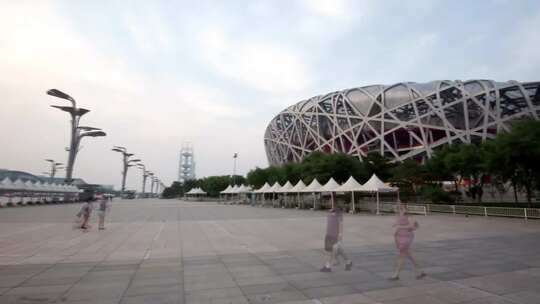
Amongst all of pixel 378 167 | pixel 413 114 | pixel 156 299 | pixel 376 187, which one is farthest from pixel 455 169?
pixel 156 299

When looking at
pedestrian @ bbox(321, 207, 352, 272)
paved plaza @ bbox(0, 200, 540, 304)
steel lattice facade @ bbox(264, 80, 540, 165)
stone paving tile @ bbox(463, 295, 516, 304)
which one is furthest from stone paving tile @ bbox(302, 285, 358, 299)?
steel lattice facade @ bbox(264, 80, 540, 165)

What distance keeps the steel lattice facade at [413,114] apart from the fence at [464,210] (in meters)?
29.7

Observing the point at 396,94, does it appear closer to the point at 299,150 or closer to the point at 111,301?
the point at 299,150

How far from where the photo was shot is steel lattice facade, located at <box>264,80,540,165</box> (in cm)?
5309

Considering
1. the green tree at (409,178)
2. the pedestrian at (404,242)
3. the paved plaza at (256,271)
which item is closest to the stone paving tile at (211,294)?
the paved plaza at (256,271)

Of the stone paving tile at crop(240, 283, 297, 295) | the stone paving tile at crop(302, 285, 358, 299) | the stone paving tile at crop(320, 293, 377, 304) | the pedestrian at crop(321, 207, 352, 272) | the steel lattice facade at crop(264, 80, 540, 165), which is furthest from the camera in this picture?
the steel lattice facade at crop(264, 80, 540, 165)

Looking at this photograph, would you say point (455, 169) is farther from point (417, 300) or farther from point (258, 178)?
point (417, 300)

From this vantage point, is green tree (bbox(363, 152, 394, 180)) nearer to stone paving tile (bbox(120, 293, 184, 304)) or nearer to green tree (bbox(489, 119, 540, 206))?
green tree (bbox(489, 119, 540, 206))

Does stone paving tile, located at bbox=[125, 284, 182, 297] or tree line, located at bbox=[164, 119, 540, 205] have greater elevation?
tree line, located at bbox=[164, 119, 540, 205]

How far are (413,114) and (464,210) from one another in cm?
4023

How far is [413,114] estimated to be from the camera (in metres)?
58.7

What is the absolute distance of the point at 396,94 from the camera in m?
60.3

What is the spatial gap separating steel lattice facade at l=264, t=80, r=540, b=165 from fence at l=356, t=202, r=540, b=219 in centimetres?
2973

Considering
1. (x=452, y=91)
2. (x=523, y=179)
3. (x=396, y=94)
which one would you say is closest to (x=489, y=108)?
(x=452, y=91)
